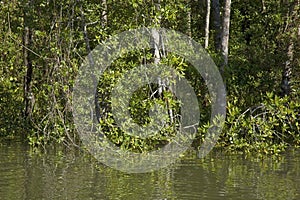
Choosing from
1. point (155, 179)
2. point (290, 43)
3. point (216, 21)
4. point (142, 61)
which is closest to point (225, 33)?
point (290, 43)

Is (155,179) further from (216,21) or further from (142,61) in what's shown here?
(216,21)

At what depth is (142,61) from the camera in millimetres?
15648

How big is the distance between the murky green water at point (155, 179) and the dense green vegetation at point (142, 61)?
52 cm

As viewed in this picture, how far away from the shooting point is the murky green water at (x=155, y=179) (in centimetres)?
1149

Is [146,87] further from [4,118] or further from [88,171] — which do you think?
[4,118]

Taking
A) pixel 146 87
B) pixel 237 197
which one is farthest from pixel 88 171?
pixel 237 197

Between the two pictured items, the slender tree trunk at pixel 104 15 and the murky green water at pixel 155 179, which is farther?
the slender tree trunk at pixel 104 15

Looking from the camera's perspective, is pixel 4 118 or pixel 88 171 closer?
pixel 88 171

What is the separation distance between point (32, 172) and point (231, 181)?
3748 mm

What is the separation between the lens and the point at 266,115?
15.8m

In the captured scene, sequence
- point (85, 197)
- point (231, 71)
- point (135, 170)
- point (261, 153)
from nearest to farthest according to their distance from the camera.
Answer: point (85, 197), point (135, 170), point (261, 153), point (231, 71)

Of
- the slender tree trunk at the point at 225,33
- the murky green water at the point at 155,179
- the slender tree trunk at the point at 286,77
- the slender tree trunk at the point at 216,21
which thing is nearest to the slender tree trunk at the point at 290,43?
the slender tree trunk at the point at 286,77

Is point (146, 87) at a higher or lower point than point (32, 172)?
higher

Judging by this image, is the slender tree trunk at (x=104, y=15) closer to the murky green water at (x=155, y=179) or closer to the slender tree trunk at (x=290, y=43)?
the murky green water at (x=155, y=179)
